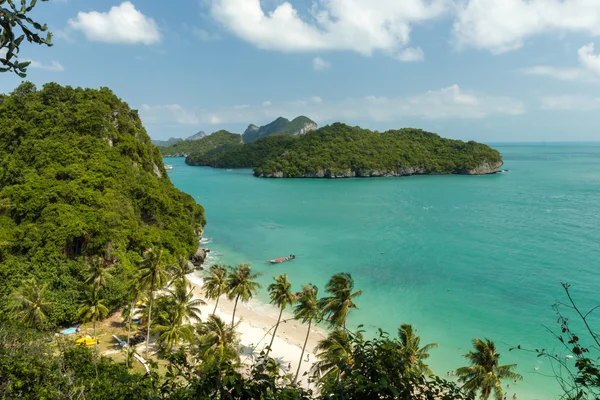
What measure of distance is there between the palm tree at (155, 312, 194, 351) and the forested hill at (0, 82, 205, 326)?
7654mm

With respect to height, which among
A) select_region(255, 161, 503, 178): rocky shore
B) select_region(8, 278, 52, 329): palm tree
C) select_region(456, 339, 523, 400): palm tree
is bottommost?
select_region(456, 339, 523, 400): palm tree

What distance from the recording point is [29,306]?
22.0 metres

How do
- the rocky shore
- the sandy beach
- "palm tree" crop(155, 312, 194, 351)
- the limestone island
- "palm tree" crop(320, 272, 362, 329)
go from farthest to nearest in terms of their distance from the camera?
the limestone island → the rocky shore → the sandy beach → "palm tree" crop(155, 312, 194, 351) → "palm tree" crop(320, 272, 362, 329)

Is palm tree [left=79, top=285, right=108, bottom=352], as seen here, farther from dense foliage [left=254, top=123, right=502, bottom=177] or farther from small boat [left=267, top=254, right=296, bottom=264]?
dense foliage [left=254, top=123, right=502, bottom=177]

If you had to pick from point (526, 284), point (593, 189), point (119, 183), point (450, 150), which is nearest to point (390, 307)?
point (526, 284)

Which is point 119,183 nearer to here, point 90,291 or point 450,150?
point 90,291

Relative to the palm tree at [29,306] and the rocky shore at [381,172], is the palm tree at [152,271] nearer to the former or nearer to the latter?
the palm tree at [29,306]

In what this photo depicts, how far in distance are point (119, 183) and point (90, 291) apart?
2006cm

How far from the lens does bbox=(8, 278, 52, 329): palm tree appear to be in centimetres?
2159

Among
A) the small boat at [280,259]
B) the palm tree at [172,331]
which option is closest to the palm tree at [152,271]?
the palm tree at [172,331]

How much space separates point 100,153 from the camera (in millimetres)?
45875

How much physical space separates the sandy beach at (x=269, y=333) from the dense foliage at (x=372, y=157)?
11762cm

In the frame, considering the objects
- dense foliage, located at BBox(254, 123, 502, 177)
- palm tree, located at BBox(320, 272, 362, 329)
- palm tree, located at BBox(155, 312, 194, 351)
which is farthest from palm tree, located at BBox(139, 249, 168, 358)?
dense foliage, located at BBox(254, 123, 502, 177)

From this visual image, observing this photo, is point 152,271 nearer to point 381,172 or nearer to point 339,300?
point 339,300
